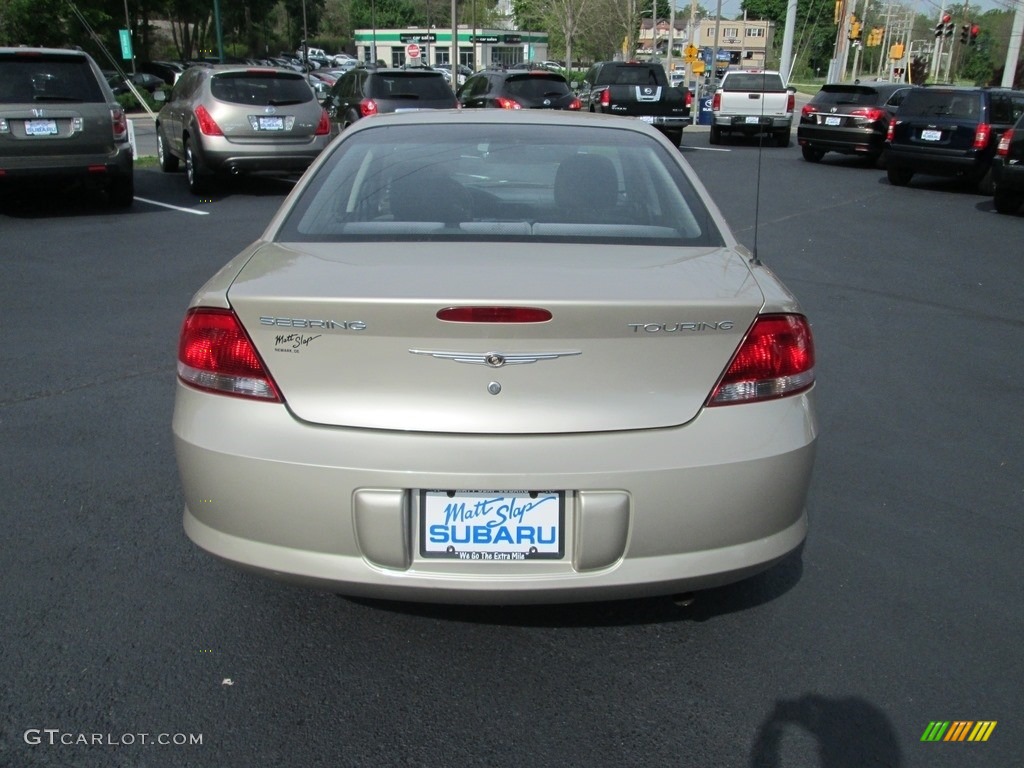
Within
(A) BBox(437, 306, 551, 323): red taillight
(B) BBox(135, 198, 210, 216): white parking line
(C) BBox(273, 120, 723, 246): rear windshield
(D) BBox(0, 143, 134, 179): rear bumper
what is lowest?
(B) BBox(135, 198, 210, 216): white parking line

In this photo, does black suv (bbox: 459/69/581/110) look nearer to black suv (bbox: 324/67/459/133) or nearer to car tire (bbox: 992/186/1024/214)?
black suv (bbox: 324/67/459/133)

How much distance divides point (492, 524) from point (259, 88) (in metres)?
12.0

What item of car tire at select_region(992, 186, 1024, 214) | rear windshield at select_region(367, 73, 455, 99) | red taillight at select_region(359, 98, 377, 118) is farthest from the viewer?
rear windshield at select_region(367, 73, 455, 99)

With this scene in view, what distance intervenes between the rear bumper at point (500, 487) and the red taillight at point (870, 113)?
18441 millimetres

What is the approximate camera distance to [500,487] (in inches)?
99.6

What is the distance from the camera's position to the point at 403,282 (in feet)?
8.72

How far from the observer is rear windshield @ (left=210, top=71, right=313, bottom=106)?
13094mm

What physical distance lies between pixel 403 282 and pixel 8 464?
2676mm

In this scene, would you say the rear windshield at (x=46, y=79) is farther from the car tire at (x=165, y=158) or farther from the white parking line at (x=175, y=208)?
the car tire at (x=165, y=158)

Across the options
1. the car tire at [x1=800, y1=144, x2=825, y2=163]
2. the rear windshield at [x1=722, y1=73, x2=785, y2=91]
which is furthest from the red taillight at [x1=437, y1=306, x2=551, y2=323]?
the rear windshield at [x1=722, y1=73, x2=785, y2=91]

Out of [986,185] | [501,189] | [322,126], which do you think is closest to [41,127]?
[322,126]

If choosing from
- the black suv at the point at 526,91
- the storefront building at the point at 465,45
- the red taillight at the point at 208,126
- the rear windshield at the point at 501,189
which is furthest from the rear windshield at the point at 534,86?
the storefront building at the point at 465,45

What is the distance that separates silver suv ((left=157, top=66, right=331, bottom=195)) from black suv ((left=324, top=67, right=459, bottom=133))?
185 cm

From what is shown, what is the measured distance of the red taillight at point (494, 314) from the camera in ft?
8.31
